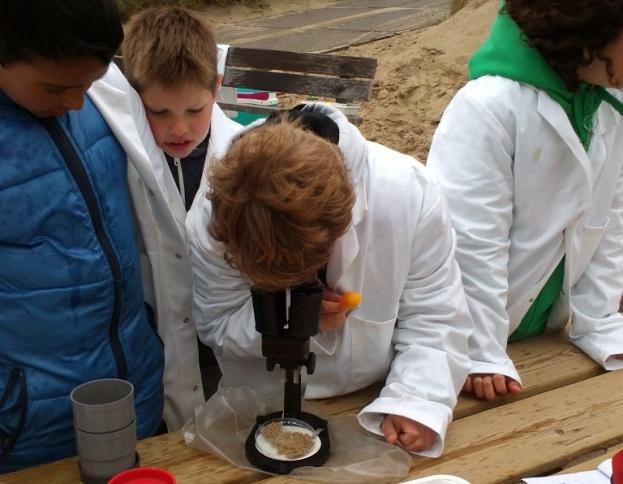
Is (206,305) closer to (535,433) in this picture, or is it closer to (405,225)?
(405,225)

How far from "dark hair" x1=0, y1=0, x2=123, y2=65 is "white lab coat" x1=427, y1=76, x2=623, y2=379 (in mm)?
1031

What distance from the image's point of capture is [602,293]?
2562mm

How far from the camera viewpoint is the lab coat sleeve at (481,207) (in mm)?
2256

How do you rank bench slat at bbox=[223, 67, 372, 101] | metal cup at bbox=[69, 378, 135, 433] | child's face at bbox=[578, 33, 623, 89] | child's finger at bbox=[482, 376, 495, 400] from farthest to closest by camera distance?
bench slat at bbox=[223, 67, 372, 101]
child's finger at bbox=[482, 376, 495, 400]
child's face at bbox=[578, 33, 623, 89]
metal cup at bbox=[69, 378, 135, 433]

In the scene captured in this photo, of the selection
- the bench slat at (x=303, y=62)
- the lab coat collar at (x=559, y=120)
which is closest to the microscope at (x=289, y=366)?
the lab coat collar at (x=559, y=120)

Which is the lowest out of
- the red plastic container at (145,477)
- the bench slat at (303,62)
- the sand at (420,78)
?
the sand at (420,78)

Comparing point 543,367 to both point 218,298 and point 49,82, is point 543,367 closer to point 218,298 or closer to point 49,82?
point 218,298

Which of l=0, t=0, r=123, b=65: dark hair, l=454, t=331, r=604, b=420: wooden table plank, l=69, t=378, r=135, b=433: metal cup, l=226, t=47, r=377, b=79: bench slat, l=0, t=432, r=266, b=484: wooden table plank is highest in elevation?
l=0, t=0, r=123, b=65: dark hair

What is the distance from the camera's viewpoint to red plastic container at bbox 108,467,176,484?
1.65 m

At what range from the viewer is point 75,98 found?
5.61ft

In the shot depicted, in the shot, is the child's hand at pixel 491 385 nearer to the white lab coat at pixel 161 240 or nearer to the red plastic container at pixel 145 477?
the white lab coat at pixel 161 240

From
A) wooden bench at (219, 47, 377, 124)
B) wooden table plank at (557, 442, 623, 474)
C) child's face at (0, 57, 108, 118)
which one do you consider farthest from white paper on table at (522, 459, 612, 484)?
wooden bench at (219, 47, 377, 124)

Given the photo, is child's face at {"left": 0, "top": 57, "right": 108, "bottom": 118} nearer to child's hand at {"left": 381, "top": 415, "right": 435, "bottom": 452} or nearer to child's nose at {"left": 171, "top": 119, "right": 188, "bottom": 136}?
child's nose at {"left": 171, "top": 119, "right": 188, "bottom": 136}

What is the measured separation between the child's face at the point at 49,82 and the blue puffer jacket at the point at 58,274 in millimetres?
57
